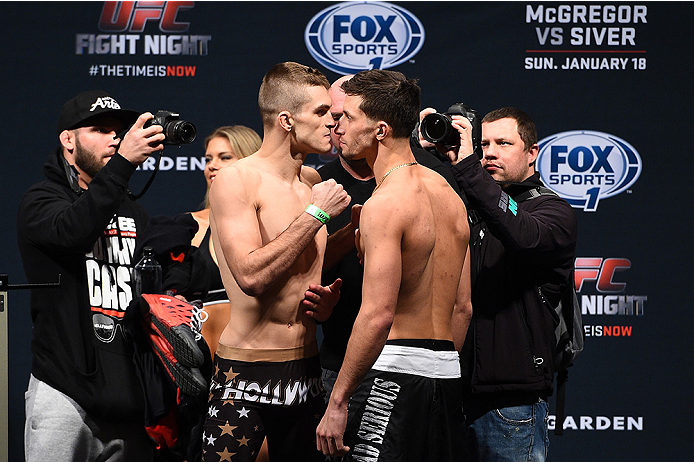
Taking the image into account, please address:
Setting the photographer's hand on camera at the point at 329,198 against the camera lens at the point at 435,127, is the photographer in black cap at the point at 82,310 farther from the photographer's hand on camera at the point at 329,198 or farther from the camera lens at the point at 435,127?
the camera lens at the point at 435,127

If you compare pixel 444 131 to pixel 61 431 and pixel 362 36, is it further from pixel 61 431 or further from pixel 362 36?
pixel 362 36

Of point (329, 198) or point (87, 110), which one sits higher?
point (87, 110)

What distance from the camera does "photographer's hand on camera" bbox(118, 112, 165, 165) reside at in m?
2.54

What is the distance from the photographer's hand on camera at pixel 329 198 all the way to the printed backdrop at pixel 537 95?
7.01ft

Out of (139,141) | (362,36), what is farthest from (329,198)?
(362,36)

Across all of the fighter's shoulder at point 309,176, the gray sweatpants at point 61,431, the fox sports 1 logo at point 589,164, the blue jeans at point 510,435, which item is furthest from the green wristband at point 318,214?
the fox sports 1 logo at point 589,164

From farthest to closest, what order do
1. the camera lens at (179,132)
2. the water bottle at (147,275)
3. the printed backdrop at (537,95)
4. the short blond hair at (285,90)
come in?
the printed backdrop at (537,95)
the water bottle at (147,275)
the camera lens at (179,132)
the short blond hair at (285,90)

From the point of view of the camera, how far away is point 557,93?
4332 millimetres

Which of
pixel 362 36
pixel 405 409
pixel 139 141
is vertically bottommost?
pixel 405 409

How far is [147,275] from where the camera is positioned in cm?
269

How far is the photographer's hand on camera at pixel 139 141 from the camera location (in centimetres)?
254

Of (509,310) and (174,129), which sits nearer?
(174,129)

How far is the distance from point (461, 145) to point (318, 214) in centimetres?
66

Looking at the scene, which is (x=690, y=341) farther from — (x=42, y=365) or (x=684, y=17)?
(x=42, y=365)
